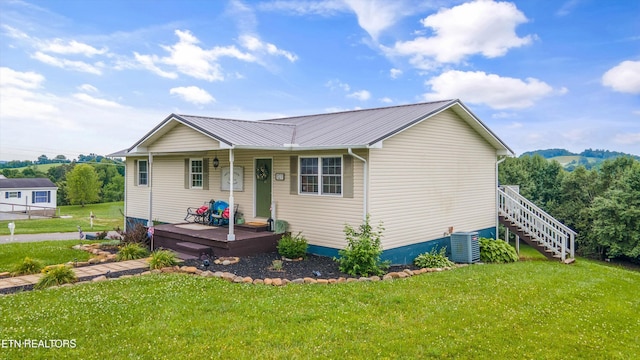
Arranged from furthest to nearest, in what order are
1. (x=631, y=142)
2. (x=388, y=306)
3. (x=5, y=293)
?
(x=631, y=142) → (x=5, y=293) → (x=388, y=306)

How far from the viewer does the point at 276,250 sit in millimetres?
10883

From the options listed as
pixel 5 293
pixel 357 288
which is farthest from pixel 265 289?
pixel 5 293

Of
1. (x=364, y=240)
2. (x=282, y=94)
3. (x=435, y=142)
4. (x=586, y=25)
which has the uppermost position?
(x=586, y=25)

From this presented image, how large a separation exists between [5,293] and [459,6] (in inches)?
571

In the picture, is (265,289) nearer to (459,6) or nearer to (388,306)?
(388,306)

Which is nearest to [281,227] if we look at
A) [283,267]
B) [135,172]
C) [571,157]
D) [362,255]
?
[283,267]

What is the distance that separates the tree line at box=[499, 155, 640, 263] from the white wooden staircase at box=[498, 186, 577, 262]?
9.81m

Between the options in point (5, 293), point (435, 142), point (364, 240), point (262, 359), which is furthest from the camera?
point (435, 142)

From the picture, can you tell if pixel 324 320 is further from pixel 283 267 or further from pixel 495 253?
pixel 495 253

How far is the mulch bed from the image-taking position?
8.60m

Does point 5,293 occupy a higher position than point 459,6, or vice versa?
point 459,6

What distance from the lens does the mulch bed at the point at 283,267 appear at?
8602 millimetres

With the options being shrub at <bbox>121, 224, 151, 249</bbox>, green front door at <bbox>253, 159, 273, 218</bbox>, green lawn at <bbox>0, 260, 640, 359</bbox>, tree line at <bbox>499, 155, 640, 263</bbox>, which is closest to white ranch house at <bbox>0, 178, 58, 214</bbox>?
shrub at <bbox>121, 224, 151, 249</bbox>

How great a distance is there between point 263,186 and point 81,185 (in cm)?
4006
